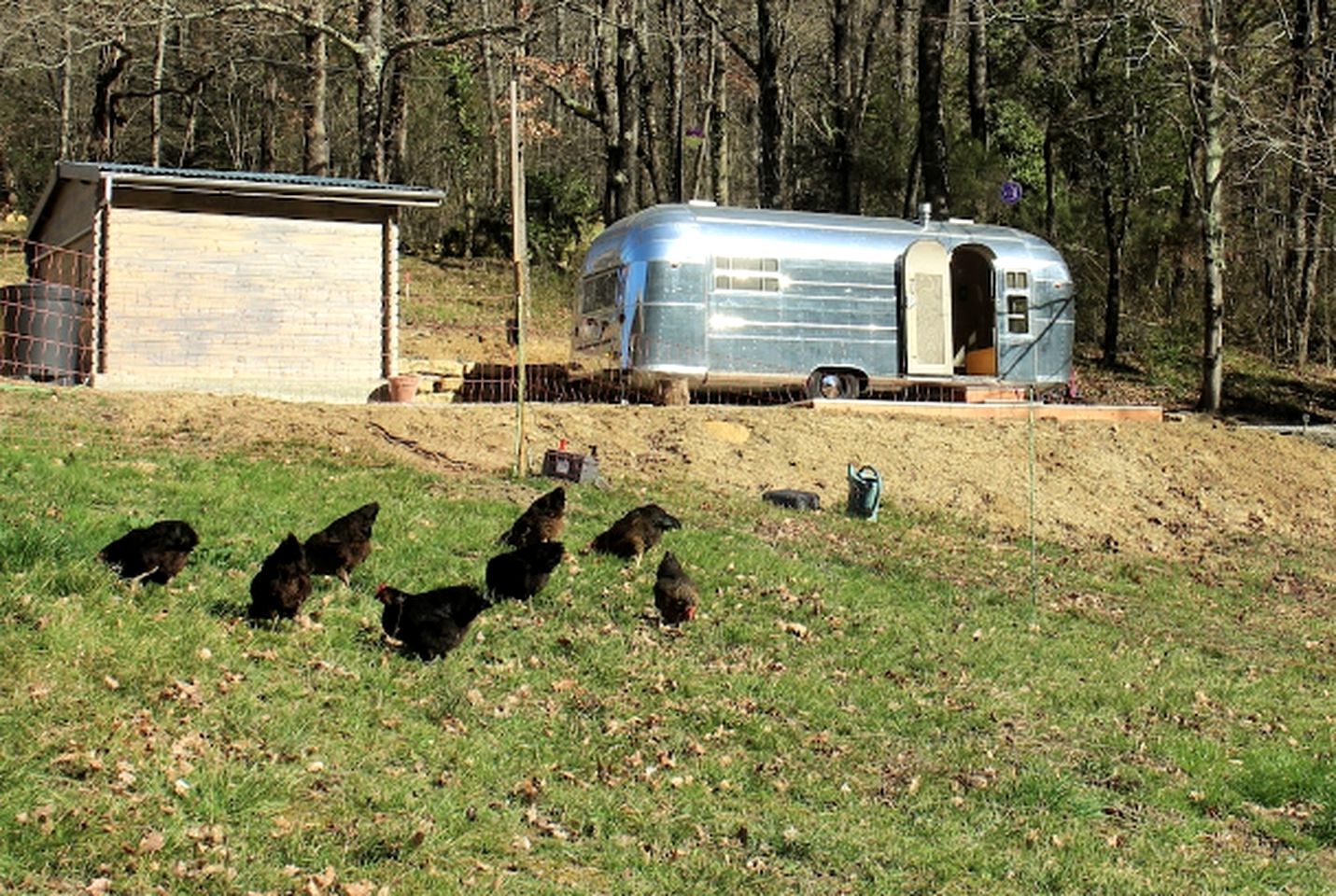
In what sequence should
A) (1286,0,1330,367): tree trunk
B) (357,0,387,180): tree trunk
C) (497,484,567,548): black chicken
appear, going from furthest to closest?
(357,0,387,180): tree trunk
(1286,0,1330,367): tree trunk
(497,484,567,548): black chicken

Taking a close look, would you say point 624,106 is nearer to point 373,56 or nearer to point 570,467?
point 373,56

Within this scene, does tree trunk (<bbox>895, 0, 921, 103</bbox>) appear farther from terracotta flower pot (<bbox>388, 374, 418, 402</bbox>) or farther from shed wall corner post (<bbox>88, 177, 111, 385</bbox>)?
shed wall corner post (<bbox>88, 177, 111, 385</bbox>)

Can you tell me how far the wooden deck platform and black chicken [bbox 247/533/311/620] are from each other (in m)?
13.0

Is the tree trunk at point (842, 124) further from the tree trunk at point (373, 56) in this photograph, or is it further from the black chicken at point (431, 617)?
the black chicken at point (431, 617)

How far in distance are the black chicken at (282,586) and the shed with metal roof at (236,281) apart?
13292 millimetres

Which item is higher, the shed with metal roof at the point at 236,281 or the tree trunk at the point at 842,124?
the tree trunk at the point at 842,124

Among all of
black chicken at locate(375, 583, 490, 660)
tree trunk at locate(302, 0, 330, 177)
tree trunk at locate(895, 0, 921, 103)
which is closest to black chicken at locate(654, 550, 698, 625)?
black chicken at locate(375, 583, 490, 660)

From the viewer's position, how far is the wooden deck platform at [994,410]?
821 inches

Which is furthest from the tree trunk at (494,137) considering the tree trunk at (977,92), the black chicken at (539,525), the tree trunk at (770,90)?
the black chicken at (539,525)

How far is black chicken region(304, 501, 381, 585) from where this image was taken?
9367 mm

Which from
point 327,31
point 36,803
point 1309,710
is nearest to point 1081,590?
point 1309,710

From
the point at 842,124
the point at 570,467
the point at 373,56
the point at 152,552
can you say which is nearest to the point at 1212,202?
the point at 570,467

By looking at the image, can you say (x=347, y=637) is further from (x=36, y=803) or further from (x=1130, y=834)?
(x=1130, y=834)

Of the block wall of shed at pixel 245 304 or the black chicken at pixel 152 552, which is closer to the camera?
the black chicken at pixel 152 552
